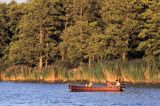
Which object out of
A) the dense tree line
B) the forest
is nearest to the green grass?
the forest

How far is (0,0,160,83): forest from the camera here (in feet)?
220

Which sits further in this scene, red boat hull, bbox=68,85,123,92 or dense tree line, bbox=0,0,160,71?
dense tree line, bbox=0,0,160,71

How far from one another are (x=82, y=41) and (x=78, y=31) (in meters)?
1.37

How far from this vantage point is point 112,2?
74.4 metres

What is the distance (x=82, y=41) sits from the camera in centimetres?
7850

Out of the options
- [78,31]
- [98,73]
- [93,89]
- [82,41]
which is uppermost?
[78,31]

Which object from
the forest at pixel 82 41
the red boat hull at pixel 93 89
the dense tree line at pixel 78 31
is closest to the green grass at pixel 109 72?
the forest at pixel 82 41

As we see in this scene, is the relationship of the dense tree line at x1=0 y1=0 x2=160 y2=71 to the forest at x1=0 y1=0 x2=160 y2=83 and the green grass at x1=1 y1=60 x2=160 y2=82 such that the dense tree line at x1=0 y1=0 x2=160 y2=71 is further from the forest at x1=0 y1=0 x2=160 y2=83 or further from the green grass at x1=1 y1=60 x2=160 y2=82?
the green grass at x1=1 y1=60 x2=160 y2=82

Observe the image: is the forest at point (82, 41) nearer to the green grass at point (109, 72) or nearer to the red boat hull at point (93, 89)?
the green grass at point (109, 72)

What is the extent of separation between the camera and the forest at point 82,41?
6700 cm

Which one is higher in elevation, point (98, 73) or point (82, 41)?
point (82, 41)

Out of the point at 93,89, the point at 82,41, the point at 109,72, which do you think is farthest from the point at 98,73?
the point at 82,41

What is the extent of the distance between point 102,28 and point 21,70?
40.0 ft

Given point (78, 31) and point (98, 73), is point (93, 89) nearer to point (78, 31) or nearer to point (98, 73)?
point (98, 73)
